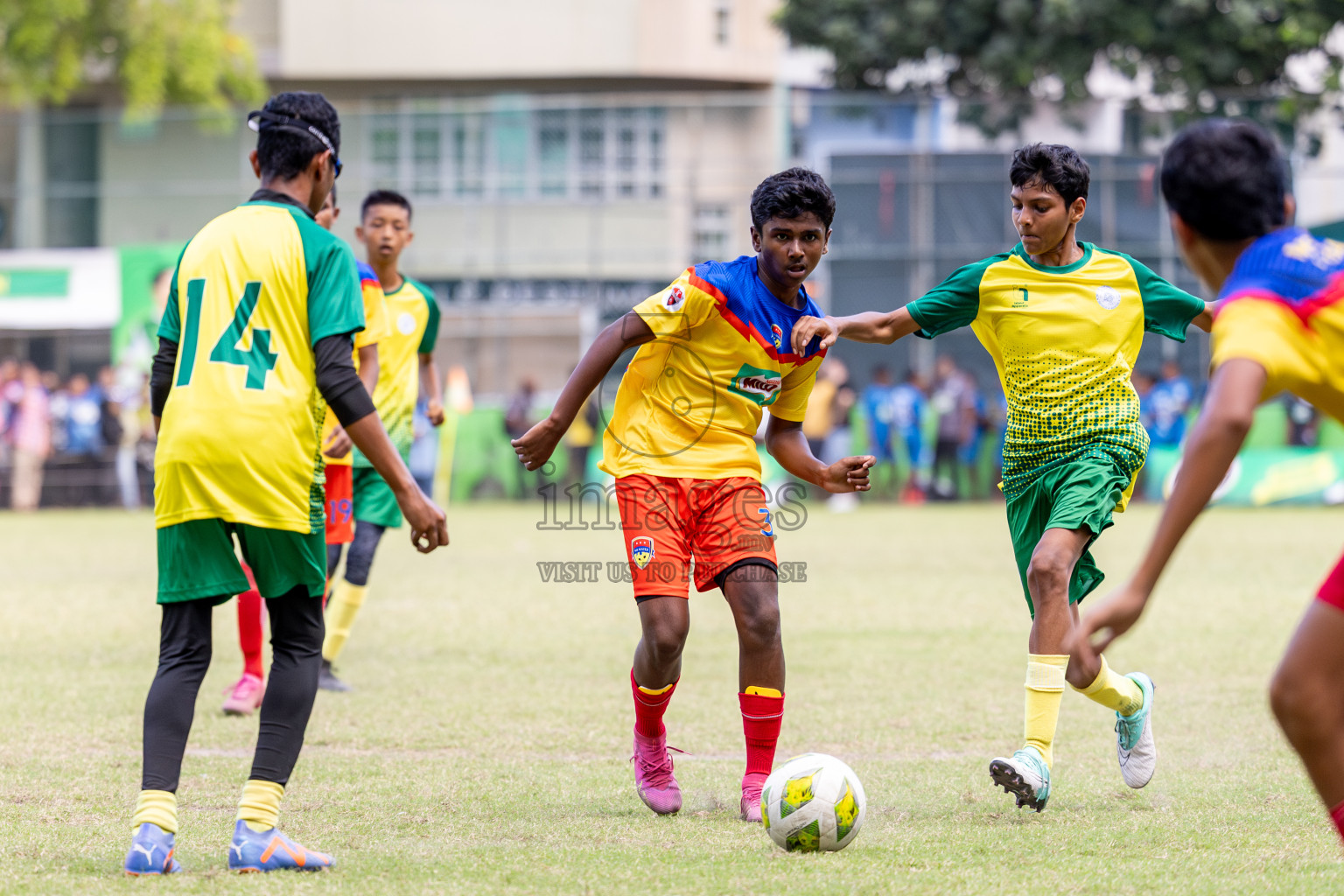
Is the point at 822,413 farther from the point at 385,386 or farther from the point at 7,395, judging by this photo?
the point at 385,386

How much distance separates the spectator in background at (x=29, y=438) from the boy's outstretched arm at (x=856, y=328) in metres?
20.5

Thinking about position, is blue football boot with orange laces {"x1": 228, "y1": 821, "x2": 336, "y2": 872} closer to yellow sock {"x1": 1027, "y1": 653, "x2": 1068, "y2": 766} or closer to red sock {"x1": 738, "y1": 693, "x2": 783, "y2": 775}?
red sock {"x1": 738, "y1": 693, "x2": 783, "y2": 775}

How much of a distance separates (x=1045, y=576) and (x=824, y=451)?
60.3 feet

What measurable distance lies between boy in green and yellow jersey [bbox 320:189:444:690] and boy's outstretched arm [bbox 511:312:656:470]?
9.41 feet

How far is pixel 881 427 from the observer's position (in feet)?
77.5

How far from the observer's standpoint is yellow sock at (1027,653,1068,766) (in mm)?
5113

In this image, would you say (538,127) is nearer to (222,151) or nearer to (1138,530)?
(222,151)

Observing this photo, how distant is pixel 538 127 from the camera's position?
84.3 ft

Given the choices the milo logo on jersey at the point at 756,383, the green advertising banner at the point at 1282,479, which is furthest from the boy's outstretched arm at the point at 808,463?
the green advertising banner at the point at 1282,479

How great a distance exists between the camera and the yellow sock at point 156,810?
13.1ft

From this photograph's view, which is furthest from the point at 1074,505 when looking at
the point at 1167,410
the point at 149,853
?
the point at 1167,410

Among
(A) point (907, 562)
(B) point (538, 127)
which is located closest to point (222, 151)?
(B) point (538, 127)

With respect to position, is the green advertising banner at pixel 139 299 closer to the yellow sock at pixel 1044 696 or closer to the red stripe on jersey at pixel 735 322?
the red stripe on jersey at pixel 735 322

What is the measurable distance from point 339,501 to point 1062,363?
3.60 m
